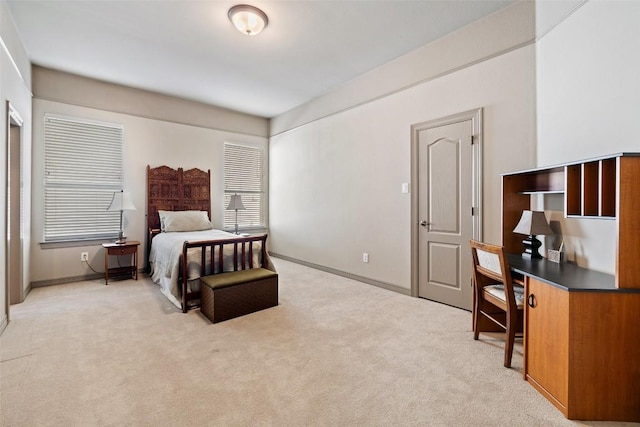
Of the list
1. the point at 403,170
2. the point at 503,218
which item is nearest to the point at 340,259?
the point at 403,170

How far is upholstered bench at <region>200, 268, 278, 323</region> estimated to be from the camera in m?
Result: 3.01

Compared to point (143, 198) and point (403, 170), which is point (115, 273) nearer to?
point (143, 198)

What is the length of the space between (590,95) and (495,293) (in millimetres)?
1686

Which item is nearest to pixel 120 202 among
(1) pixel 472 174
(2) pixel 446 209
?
Answer: (2) pixel 446 209

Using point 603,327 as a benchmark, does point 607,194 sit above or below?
above

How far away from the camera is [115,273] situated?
15.3 feet

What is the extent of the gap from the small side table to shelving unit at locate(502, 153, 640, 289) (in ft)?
16.2

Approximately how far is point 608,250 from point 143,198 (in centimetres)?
589

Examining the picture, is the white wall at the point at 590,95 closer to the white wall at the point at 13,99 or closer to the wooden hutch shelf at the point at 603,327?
the wooden hutch shelf at the point at 603,327

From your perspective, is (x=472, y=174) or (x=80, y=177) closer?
(x=472, y=174)

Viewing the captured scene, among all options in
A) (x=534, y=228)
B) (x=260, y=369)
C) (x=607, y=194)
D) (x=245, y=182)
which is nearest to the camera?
(x=607, y=194)

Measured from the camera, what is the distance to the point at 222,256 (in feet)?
11.7

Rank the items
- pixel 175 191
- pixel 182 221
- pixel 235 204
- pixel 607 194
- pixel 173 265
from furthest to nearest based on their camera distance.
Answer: pixel 235 204, pixel 175 191, pixel 182 221, pixel 173 265, pixel 607 194

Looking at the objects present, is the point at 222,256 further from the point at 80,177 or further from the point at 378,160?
the point at 80,177
